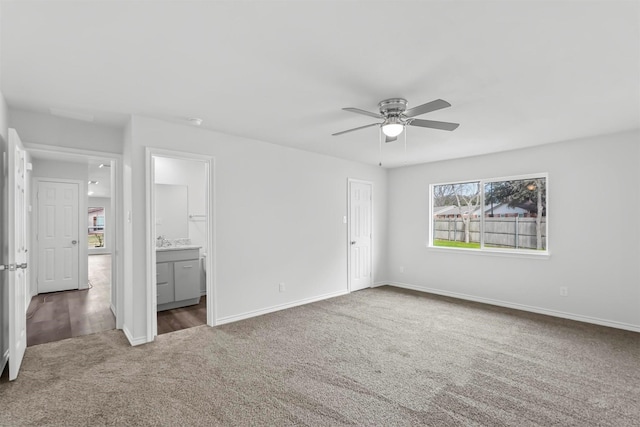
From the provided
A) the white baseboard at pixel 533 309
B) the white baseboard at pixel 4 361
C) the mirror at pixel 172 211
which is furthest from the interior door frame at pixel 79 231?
the white baseboard at pixel 533 309

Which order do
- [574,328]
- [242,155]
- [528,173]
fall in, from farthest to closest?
[528,173], [242,155], [574,328]

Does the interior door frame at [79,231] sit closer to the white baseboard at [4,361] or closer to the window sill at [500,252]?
the white baseboard at [4,361]

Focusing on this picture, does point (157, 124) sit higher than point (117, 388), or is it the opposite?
point (157, 124)

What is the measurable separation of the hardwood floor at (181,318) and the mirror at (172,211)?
4.52 feet

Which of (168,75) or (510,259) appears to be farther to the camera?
(510,259)

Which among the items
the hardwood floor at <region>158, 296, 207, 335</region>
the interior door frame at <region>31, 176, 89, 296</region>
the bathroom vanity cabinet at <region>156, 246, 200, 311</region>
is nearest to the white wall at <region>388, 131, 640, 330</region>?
the hardwood floor at <region>158, 296, 207, 335</region>

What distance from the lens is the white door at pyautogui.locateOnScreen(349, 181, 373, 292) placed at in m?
5.88

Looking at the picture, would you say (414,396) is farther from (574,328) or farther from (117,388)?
(574,328)

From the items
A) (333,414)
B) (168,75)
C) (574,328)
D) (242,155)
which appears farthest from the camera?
(242,155)

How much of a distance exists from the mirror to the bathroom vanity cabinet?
755mm

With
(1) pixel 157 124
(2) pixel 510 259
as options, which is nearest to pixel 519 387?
(2) pixel 510 259

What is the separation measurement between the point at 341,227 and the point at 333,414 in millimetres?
3633

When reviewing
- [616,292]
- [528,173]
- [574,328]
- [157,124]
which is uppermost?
[157,124]

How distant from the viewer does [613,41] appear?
1979mm
